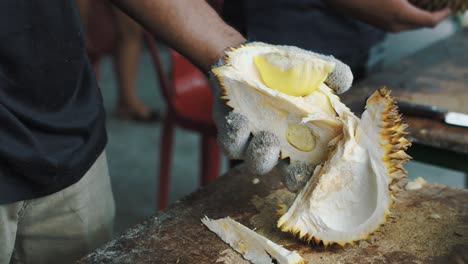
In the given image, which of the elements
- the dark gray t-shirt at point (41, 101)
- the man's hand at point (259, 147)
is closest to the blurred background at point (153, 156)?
the man's hand at point (259, 147)

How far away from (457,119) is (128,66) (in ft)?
9.12

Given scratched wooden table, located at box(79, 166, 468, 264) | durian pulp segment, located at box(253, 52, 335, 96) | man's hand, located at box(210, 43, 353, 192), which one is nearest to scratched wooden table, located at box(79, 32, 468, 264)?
scratched wooden table, located at box(79, 166, 468, 264)

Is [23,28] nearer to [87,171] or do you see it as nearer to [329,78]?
[87,171]

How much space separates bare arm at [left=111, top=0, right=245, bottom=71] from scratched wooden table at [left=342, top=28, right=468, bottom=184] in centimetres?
59

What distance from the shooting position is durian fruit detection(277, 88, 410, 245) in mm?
1020

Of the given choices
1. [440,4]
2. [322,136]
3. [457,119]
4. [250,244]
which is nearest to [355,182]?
[322,136]

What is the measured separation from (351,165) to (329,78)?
0.64 ft

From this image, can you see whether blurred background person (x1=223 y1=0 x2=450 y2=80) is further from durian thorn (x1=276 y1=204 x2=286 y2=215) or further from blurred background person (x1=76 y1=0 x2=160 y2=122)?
blurred background person (x1=76 y1=0 x2=160 y2=122)

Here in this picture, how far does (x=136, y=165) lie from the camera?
137 inches

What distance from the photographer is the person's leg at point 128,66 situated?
12.6ft

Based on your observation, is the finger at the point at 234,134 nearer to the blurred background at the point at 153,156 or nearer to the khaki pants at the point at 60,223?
the khaki pants at the point at 60,223

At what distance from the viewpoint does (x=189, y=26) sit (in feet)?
3.97

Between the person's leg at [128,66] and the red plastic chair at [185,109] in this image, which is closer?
the red plastic chair at [185,109]

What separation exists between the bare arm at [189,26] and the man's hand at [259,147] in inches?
6.7
